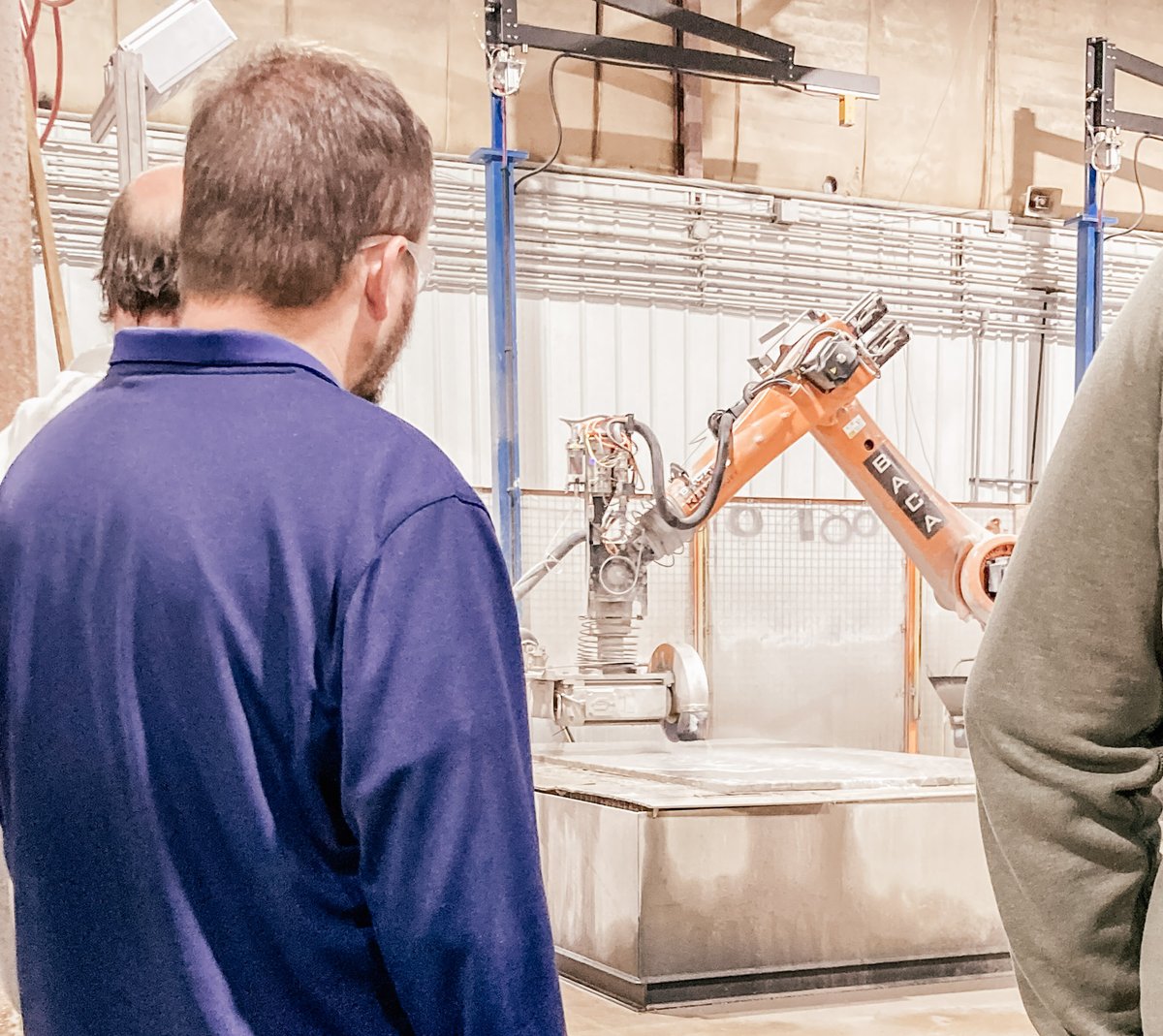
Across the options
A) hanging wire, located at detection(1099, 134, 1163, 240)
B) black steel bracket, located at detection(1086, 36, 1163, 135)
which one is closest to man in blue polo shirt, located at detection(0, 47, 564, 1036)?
black steel bracket, located at detection(1086, 36, 1163, 135)

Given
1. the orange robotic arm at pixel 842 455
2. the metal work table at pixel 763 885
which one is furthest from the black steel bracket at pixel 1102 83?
the metal work table at pixel 763 885

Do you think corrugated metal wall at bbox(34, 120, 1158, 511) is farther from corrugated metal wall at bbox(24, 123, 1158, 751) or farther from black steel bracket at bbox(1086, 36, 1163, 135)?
black steel bracket at bbox(1086, 36, 1163, 135)

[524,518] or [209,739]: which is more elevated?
[209,739]

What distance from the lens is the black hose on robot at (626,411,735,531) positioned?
12.6ft

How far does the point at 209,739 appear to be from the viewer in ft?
2.96

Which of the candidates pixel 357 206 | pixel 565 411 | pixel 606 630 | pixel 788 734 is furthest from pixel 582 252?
pixel 357 206

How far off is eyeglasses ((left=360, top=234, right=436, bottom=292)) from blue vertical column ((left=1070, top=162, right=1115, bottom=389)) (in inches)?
260

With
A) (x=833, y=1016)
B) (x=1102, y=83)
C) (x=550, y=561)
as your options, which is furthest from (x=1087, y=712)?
(x=1102, y=83)

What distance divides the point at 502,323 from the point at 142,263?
4.60m

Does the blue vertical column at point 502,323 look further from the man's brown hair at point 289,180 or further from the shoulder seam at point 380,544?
the shoulder seam at point 380,544

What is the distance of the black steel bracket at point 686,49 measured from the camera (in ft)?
18.5

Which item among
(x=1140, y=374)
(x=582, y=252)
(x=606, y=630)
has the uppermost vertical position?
(x=582, y=252)

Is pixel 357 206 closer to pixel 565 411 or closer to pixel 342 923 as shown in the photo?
pixel 342 923

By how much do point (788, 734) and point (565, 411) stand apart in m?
1.81
